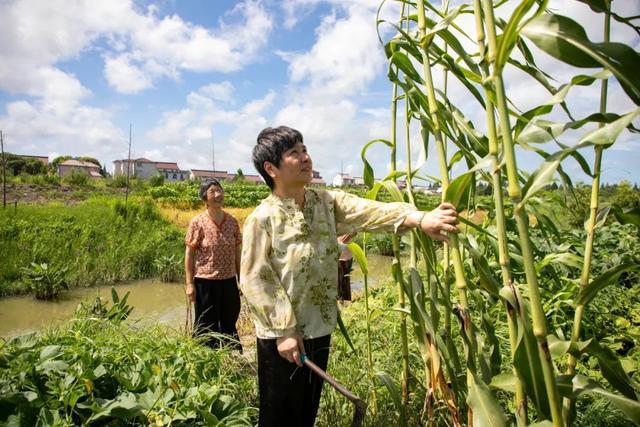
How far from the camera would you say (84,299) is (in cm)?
699

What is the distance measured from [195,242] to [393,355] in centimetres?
183

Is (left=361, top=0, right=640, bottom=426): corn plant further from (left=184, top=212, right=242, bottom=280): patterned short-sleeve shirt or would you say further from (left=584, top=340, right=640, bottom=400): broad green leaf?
(left=184, top=212, right=242, bottom=280): patterned short-sleeve shirt

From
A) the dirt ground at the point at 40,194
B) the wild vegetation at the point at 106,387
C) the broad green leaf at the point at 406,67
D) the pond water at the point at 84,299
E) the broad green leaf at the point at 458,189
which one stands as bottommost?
the pond water at the point at 84,299

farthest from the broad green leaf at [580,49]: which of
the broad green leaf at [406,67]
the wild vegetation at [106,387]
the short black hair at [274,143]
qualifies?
the wild vegetation at [106,387]

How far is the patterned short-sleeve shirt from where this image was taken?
341 centimetres

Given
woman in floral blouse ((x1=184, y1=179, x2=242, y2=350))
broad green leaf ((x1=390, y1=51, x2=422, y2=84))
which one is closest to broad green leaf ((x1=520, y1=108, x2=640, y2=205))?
broad green leaf ((x1=390, y1=51, x2=422, y2=84))

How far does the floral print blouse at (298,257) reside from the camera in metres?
1.46

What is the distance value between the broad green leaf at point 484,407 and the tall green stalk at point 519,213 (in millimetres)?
171

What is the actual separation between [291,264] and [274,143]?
0.43 metres

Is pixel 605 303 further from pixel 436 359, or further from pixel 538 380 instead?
pixel 538 380

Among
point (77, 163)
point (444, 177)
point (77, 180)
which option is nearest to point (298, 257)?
point (444, 177)

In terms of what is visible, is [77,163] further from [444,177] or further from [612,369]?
[612,369]

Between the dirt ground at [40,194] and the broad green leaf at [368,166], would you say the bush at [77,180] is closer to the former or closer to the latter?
the dirt ground at [40,194]

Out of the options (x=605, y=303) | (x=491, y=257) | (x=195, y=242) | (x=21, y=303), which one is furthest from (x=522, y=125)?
(x=21, y=303)
